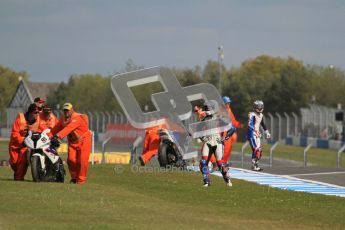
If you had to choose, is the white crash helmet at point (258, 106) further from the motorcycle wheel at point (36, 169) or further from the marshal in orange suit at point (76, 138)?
the motorcycle wheel at point (36, 169)

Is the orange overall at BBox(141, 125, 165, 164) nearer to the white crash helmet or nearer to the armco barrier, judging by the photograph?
the white crash helmet

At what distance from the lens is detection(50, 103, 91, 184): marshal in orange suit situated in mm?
22438

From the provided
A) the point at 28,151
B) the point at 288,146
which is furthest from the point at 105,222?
the point at 288,146

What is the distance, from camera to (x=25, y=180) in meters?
23.0

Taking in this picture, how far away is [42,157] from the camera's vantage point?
2181 cm

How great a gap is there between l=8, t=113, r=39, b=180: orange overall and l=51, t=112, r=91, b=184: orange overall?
0.67 metres

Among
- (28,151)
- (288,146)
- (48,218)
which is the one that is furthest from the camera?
(288,146)

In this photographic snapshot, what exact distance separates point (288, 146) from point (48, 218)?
50112 mm

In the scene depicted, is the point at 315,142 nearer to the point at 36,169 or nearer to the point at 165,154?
A: the point at 165,154

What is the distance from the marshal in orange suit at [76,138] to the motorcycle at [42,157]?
1.54ft

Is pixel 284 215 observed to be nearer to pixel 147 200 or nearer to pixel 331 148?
pixel 147 200

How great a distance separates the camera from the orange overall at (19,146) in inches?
896

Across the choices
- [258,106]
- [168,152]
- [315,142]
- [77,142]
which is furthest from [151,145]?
[315,142]

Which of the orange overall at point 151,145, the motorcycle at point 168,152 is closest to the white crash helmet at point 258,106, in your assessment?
the motorcycle at point 168,152
